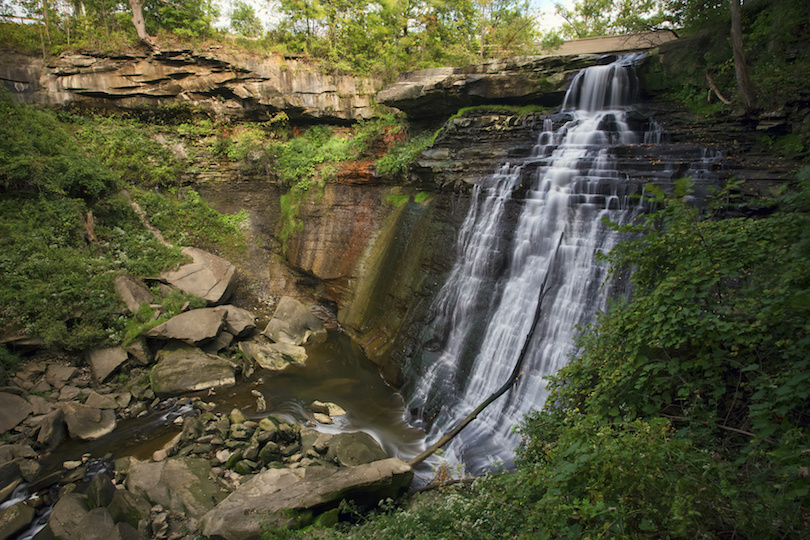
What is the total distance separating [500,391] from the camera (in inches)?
278

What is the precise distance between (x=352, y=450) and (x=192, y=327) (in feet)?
19.3

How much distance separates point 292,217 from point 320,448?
32.2 ft

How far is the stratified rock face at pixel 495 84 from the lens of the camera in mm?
11250

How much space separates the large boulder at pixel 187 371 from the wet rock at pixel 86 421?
1.10 meters

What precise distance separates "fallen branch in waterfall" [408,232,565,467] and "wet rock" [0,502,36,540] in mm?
5899

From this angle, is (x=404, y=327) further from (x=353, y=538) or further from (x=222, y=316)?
(x=353, y=538)

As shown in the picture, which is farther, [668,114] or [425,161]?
[425,161]

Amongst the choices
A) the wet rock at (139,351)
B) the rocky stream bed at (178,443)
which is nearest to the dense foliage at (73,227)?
the wet rock at (139,351)

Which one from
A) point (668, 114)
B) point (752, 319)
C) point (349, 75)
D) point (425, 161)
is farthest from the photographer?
point (349, 75)

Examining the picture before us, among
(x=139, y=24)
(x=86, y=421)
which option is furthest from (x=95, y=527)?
(x=139, y=24)

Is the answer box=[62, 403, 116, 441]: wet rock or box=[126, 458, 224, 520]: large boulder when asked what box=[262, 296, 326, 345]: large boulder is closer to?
box=[62, 403, 116, 441]: wet rock

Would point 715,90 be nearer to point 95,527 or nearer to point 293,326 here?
point 293,326

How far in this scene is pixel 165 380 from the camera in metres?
9.10

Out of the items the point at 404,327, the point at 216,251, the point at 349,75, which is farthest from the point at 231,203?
the point at 404,327
